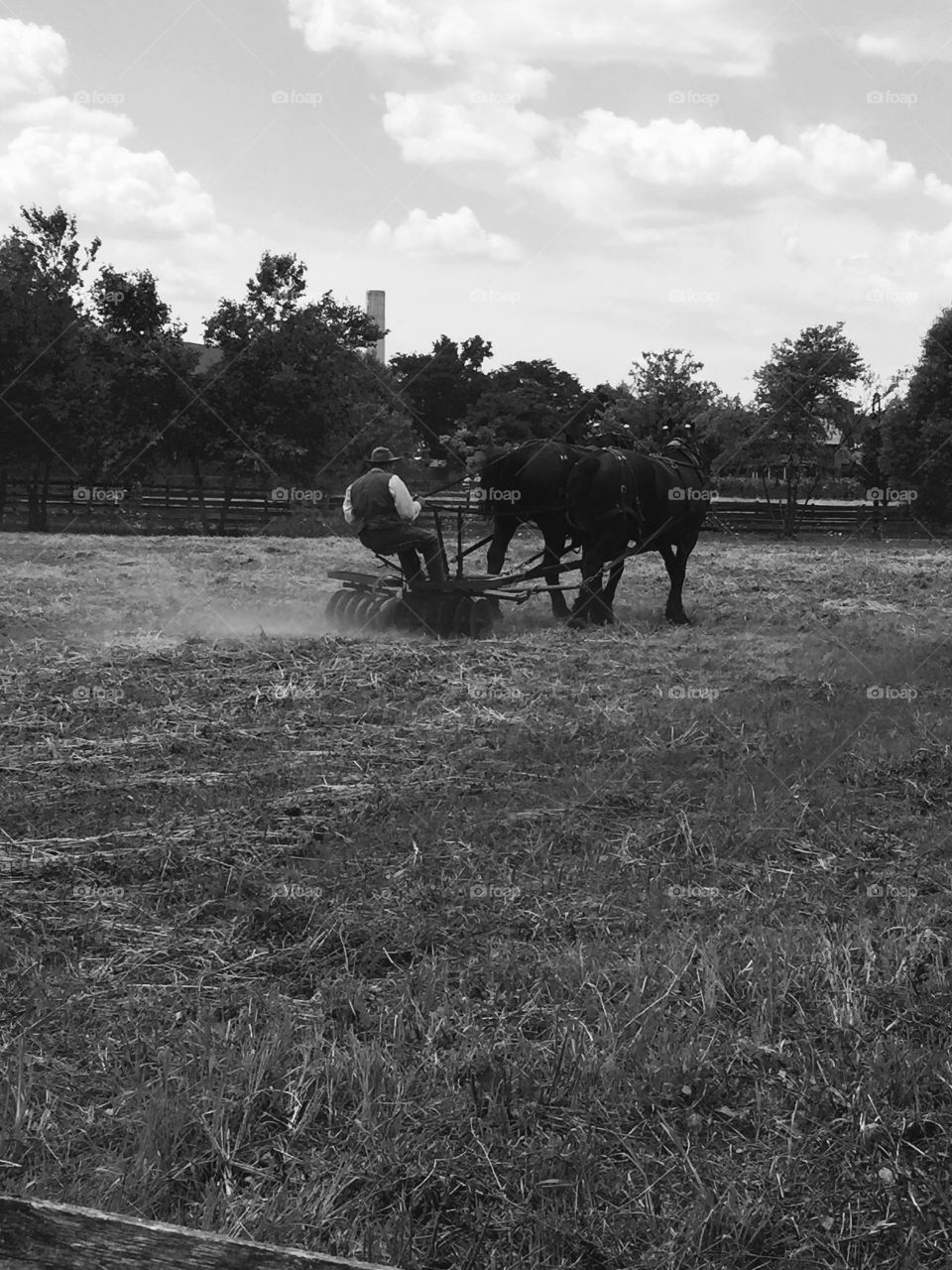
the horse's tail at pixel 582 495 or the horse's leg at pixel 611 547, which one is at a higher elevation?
the horse's tail at pixel 582 495

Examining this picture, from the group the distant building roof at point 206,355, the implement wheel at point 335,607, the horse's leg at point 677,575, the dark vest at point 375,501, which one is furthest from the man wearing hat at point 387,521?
the distant building roof at point 206,355

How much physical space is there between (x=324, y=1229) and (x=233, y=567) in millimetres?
17554

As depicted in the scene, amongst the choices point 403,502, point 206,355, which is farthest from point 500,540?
point 206,355

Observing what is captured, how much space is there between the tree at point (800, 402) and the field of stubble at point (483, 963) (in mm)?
31025

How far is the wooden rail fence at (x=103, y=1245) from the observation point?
2.12 metres

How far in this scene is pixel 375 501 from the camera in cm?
1291

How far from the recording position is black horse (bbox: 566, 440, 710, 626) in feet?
46.4

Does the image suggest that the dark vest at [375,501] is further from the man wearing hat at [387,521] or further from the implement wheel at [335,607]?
the implement wheel at [335,607]

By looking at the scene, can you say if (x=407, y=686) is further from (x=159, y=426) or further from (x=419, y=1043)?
(x=159, y=426)

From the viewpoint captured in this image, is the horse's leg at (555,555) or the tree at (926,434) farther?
the tree at (926,434)

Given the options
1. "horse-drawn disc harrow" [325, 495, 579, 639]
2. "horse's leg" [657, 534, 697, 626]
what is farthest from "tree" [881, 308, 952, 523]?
"horse-drawn disc harrow" [325, 495, 579, 639]

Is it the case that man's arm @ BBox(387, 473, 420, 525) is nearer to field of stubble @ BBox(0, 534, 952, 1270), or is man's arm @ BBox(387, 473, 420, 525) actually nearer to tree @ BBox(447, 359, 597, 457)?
field of stubble @ BBox(0, 534, 952, 1270)

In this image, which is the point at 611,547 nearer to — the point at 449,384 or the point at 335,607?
the point at 335,607

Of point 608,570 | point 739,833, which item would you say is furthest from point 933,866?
point 608,570
